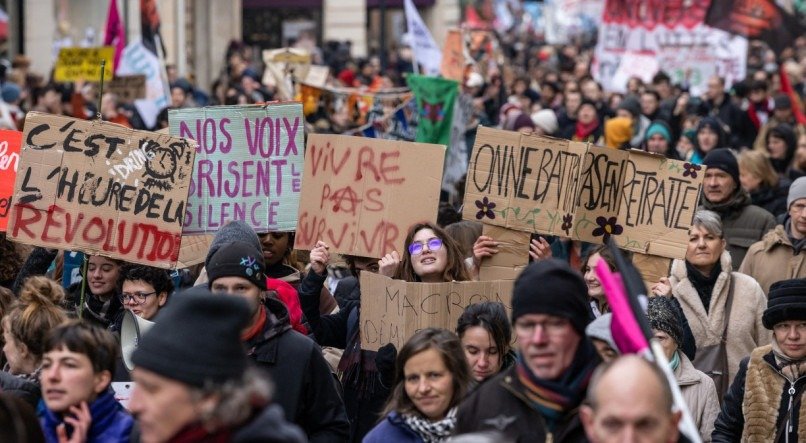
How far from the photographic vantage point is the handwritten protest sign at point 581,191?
748cm

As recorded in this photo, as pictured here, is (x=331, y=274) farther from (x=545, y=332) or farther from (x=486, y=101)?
(x=486, y=101)

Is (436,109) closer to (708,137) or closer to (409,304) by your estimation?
(708,137)

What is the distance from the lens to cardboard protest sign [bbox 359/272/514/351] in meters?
6.52

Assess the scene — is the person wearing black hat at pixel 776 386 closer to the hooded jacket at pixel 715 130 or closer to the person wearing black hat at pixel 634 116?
the hooded jacket at pixel 715 130

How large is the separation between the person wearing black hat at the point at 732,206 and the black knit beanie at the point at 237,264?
4139 millimetres

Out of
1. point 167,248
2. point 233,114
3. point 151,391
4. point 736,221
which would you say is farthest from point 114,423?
point 736,221

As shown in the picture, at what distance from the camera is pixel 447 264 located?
6750mm

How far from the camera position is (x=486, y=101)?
19.1 m

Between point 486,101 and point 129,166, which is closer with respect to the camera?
point 129,166

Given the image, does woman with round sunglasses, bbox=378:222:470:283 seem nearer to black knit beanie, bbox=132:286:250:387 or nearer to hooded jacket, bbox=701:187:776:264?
hooded jacket, bbox=701:187:776:264

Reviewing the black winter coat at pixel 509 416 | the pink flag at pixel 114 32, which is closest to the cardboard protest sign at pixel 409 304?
the black winter coat at pixel 509 416

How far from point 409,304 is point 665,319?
1.05 meters

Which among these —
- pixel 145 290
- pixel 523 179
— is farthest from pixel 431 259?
pixel 145 290

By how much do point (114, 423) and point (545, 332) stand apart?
139 centimetres
